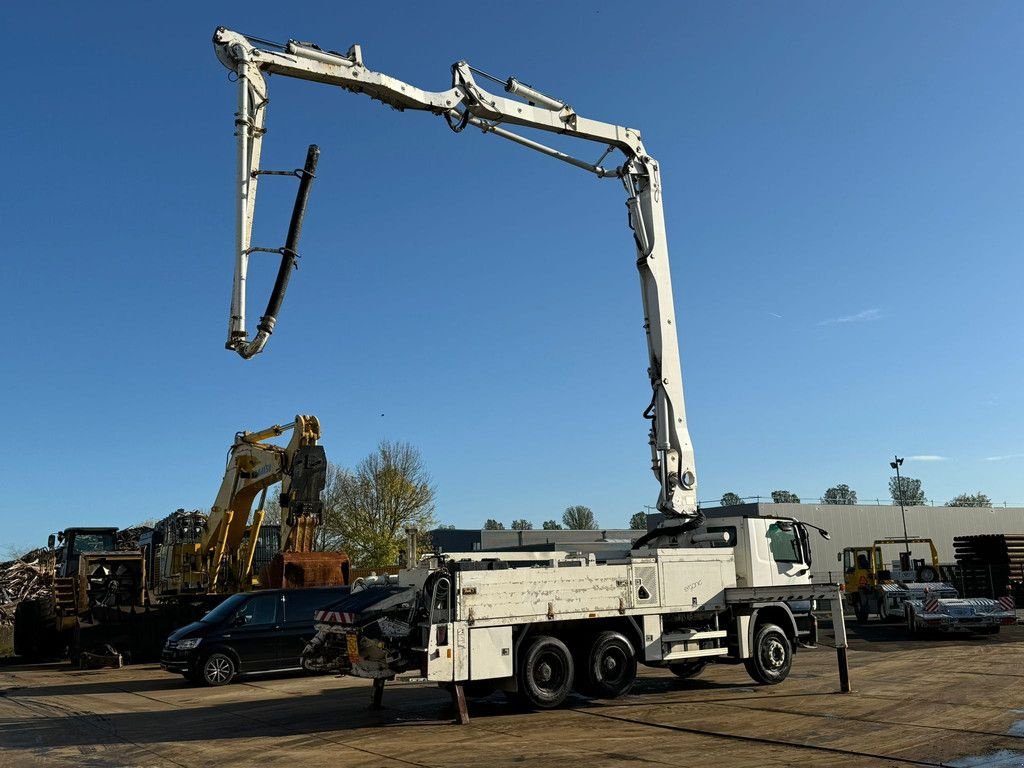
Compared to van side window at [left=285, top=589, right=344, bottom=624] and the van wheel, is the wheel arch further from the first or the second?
the van wheel

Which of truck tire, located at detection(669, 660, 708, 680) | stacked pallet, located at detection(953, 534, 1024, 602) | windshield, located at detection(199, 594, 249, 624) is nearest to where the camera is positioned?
truck tire, located at detection(669, 660, 708, 680)

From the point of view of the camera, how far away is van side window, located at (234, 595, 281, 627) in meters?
16.3

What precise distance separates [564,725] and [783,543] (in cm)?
573

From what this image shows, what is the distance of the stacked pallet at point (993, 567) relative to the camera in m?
32.7

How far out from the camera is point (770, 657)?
13.8 metres

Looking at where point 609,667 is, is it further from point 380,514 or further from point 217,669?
point 380,514

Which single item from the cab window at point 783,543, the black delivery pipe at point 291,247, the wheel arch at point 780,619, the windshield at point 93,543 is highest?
the black delivery pipe at point 291,247

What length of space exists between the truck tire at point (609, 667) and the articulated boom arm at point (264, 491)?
9661 mm

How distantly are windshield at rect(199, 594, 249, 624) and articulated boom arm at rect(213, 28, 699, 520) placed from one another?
7408 millimetres

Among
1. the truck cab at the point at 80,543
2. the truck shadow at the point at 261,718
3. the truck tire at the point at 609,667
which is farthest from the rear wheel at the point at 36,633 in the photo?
the truck tire at the point at 609,667

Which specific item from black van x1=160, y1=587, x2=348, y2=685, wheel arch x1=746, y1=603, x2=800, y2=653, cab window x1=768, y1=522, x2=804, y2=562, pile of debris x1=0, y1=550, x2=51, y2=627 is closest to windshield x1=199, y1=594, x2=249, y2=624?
black van x1=160, y1=587, x2=348, y2=685

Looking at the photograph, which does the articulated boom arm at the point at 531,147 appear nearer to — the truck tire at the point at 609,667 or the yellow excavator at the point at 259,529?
the truck tire at the point at 609,667

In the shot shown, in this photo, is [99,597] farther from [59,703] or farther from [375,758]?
[375,758]

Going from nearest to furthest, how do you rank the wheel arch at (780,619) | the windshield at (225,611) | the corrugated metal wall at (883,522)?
the wheel arch at (780,619) < the windshield at (225,611) < the corrugated metal wall at (883,522)
